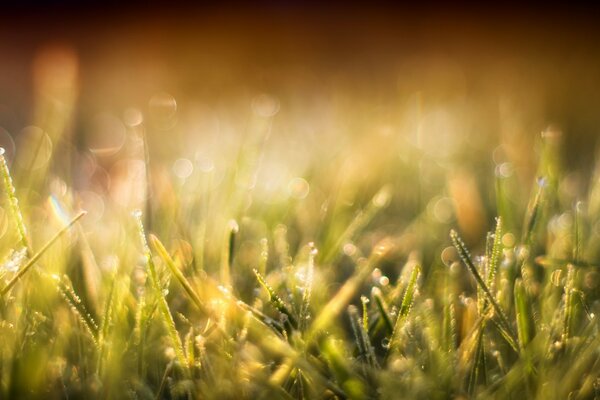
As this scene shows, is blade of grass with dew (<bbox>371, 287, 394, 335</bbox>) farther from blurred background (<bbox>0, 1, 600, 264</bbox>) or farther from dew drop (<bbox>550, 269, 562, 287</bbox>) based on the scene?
blurred background (<bbox>0, 1, 600, 264</bbox>)

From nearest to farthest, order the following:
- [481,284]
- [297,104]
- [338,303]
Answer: [481,284], [338,303], [297,104]

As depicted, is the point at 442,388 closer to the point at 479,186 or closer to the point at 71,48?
the point at 479,186

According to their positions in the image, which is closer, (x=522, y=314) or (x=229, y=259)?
(x=522, y=314)

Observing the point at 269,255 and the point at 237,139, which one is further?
the point at 237,139

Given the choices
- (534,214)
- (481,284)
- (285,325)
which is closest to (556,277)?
(534,214)

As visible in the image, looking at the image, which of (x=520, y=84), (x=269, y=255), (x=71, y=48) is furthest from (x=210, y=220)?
(x=71, y=48)

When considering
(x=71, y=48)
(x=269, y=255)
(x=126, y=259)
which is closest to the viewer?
(x=126, y=259)

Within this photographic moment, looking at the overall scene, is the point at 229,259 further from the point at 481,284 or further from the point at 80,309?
the point at 481,284
